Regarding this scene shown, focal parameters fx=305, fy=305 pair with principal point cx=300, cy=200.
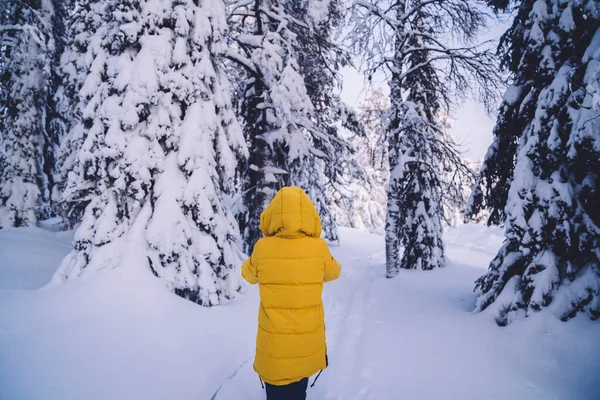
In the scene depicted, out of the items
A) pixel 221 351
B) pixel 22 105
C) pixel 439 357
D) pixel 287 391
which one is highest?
pixel 22 105

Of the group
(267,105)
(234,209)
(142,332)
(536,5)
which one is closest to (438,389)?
(142,332)

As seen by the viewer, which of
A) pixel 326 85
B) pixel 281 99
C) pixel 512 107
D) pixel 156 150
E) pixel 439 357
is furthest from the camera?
pixel 326 85

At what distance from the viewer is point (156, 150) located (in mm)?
5109

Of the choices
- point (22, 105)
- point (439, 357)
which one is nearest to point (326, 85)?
point (439, 357)

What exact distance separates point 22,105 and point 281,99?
1129 centimetres

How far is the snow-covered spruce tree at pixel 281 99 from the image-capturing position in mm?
7660

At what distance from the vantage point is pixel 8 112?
1177 cm

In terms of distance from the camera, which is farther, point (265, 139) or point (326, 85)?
point (326, 85)

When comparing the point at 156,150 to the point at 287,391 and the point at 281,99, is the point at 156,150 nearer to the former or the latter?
the point at 281,99

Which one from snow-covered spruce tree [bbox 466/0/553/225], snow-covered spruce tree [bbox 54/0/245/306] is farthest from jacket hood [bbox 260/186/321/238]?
snow-covered spruce tree [bbox 466/0/553/225]

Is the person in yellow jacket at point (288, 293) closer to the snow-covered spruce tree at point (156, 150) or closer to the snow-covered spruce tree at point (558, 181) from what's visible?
the snow-covered spruce tree at point (156, 150)

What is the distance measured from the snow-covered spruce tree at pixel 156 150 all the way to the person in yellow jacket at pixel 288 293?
305 centimetres

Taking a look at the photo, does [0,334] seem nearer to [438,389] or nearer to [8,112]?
[438,389]

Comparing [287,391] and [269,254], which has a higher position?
[269,254]
